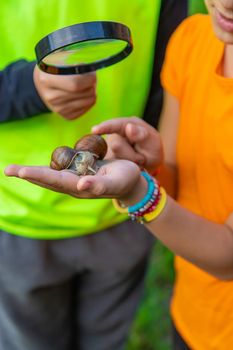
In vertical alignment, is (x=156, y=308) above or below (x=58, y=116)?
below

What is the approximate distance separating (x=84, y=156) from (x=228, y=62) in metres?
0.32

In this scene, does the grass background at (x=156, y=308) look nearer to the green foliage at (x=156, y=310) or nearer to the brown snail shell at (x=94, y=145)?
the green foliage at (x=156, y=310)

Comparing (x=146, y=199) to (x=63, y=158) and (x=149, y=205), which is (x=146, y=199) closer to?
(x=149, y=205)

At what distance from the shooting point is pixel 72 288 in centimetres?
146

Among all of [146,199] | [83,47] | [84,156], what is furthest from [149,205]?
[83,47]

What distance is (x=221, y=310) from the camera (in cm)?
112

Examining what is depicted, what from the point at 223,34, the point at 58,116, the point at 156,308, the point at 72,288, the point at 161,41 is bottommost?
the point at 156,308

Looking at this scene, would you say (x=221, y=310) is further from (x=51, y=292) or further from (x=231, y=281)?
(x=51, y=292)

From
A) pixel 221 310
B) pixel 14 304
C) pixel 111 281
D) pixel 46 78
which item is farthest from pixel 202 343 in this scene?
pixel 46 78

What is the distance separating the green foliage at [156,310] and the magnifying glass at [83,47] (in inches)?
40.8

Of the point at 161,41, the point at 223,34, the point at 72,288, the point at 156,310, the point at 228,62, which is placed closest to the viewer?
the point at 223,34

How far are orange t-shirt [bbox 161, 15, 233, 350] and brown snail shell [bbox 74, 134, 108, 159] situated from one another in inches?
7.6

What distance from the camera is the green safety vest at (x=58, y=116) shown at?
1.09 m

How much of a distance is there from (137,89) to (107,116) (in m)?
0.08
